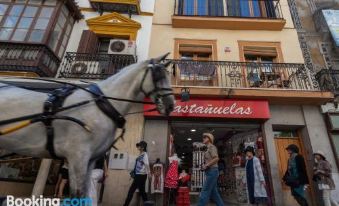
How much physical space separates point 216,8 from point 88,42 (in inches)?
240

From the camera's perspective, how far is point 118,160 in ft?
25.7

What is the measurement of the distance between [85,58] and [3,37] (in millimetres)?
2830

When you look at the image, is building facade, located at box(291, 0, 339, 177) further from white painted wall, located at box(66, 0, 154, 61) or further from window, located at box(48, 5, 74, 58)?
window, located at box(48, 5, 74, 58)

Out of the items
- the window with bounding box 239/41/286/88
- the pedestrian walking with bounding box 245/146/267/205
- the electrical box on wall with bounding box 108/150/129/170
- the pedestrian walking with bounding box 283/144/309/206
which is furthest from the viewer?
the window with bounding box 239/41/286/88

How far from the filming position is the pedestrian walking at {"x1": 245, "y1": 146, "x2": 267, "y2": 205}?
6473mm

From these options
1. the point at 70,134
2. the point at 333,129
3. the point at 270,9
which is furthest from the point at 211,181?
the point at 270,9

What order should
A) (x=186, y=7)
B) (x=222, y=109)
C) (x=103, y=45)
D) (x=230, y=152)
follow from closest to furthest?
(x=222, y=109)
(x=230, y=152)
(x=103, y=45)
(x=186, y=7)

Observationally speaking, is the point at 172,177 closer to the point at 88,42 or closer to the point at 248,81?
the point at 248,81

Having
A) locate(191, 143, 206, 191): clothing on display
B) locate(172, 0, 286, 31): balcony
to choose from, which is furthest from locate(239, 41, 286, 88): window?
locate(191, 143, 206, 191): clothing on display

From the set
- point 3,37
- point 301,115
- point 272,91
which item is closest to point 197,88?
point 272,91

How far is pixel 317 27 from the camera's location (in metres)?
11.5

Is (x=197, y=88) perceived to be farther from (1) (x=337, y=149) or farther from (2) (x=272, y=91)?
(1) (x=337, y=149)

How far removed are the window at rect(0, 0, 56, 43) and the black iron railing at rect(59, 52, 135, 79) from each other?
48.2 inches

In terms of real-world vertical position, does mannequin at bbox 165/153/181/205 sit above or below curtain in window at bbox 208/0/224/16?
below
